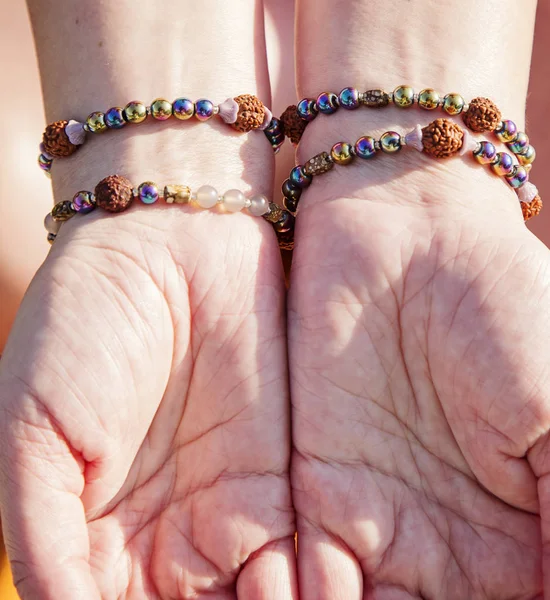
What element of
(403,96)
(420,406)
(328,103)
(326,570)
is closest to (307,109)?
(328,103)

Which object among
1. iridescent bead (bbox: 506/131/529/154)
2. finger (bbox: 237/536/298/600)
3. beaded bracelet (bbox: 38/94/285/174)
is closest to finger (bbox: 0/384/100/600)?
finger (bbox: 237/536/298/600)

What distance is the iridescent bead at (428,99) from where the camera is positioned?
3.22 feet

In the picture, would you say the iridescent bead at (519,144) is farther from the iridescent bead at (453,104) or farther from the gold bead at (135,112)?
the gold bead at (135,112)

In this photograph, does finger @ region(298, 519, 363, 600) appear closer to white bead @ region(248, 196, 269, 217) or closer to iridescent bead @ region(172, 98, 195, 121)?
white bead @ region(248, 196, 269, 217)

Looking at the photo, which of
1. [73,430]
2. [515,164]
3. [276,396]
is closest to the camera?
[73,430]

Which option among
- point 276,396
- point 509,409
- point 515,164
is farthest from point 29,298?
point 515,164

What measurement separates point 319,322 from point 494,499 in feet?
0.99

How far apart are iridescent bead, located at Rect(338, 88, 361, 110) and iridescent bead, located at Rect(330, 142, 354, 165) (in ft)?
0.19

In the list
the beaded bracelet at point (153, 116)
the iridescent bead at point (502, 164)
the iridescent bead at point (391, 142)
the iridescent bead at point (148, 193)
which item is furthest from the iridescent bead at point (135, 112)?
the iridescent bead at point (502, 164)

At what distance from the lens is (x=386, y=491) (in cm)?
87

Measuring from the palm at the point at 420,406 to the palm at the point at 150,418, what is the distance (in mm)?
53

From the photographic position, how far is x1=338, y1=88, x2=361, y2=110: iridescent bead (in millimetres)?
1020

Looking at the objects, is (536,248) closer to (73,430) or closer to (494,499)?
(494,499)

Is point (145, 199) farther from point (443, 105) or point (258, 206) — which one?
point (443, 105)
